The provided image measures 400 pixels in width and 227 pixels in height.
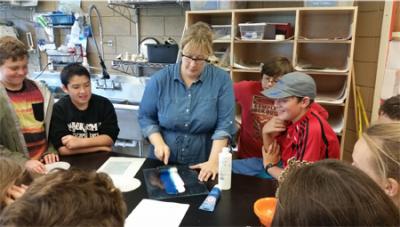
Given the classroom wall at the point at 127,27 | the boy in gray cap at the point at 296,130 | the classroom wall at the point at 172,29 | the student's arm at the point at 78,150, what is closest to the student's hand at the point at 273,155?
the boy in gray cap at the point at 296,130

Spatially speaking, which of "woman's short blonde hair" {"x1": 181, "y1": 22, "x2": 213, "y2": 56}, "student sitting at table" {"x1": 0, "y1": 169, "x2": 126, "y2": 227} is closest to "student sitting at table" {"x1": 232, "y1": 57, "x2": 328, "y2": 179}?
"woman's short blonde hair" {"x1": 181, "y1": 22, "x2": 213, "y2": 56}

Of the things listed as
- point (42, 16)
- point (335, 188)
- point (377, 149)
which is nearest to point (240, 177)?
point (377, 149)

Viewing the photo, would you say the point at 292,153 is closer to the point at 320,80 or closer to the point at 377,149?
the point at 377,149

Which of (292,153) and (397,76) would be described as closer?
(292,153)

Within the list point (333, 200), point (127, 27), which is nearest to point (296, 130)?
point (333, 200)

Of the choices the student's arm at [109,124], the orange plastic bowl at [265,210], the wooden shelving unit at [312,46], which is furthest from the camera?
the wooden shelving unit at [312,46]

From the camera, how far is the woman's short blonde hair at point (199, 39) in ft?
4.84

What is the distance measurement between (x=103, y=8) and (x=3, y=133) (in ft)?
6.70

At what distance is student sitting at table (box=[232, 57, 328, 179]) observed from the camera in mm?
1911

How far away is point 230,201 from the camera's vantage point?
116cm

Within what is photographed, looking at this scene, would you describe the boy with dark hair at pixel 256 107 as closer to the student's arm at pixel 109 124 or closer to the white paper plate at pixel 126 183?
the student's arm at pixel 109 124

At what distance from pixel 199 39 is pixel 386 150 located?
3.01 ft

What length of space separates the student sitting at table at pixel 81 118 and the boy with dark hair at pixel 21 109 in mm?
57

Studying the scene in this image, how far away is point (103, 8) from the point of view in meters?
3.24
